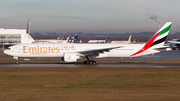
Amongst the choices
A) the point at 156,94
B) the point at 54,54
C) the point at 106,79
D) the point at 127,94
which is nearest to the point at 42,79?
the point at 106,79

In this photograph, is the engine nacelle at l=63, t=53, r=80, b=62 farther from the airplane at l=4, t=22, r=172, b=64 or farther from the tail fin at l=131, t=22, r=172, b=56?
the tail fin at l=131, t=22, r=172, b=56

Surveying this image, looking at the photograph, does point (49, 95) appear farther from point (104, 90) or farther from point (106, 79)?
point (106, 79)

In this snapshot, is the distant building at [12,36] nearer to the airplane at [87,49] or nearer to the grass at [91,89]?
the airplane at [87,49]

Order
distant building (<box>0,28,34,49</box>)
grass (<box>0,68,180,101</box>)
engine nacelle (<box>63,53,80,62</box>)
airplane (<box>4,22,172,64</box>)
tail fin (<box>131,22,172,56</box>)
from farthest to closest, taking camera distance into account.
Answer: distant building (<box>0,28,34,49</box>)
tail fin (<box>131,22,172,56</box>)
airplane (<box>4,22,172,64</box>)
engine nacelle (<box>63,53,80,62</box>)
grass (<box>0,68,180,101</box>)

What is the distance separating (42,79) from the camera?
24.9 meters

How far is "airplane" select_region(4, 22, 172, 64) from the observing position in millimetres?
41656

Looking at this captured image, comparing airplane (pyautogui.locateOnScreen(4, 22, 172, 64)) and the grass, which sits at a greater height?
airplane (pyautogui.locateOnScreen(4, 22, 172, 64))

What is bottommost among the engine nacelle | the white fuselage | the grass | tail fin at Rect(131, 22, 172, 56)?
the grass

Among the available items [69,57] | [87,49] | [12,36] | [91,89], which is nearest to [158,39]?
[87,49]

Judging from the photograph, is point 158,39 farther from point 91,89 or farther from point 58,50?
point 91,89

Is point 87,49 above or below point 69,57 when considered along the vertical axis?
above

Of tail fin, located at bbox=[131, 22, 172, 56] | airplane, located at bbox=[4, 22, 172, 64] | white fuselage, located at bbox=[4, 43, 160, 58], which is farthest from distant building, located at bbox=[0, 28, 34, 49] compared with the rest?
tail fin, located at bbox=[131, 22, 172, 56]

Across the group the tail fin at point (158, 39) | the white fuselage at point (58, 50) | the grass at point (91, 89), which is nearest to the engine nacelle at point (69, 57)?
the white fuselage at point (58, 50)

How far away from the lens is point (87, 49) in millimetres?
43219
